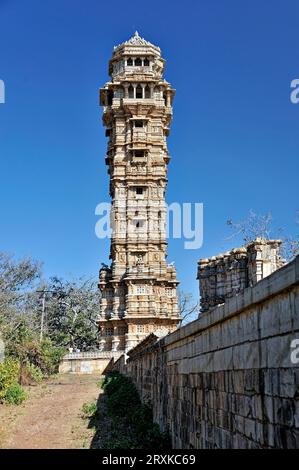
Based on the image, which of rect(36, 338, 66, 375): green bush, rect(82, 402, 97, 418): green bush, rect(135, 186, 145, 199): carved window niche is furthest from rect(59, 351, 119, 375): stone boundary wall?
rect(82, 402, 97, 418): green bush

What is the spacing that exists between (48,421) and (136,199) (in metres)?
27.9

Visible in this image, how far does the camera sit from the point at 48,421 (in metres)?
16.5

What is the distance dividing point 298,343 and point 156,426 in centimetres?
845

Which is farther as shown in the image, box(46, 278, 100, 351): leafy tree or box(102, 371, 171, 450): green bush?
box(46, 278, 100, 351): leafy tree

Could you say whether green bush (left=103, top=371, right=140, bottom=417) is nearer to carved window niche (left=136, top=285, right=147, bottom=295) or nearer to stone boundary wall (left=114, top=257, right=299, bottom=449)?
stone boundary wall (left=114, top=257, right=299, bottom=449)

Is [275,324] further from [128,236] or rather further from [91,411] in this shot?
[128,236]

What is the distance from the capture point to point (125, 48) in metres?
46.3

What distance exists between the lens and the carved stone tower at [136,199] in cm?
4012

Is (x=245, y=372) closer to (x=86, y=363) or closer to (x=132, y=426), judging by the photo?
(x=132, y=426)

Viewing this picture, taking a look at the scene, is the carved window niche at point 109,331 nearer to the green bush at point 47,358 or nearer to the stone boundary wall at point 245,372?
the green bush at point 47,358

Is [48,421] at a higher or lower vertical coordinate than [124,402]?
lower

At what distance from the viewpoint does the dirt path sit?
1295cm

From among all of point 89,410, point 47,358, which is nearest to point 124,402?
point 89,410
